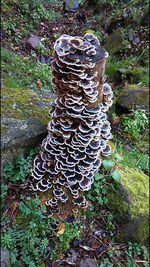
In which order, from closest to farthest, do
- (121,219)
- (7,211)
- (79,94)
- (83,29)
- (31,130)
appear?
(79,94), (7,211), (31,130), (121,219), (83,29)

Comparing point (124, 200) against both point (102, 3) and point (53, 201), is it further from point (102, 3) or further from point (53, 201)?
point (102, 3)

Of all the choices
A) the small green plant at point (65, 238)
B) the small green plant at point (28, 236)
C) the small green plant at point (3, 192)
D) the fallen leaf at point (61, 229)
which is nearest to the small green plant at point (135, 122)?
the small green plant at point (65, 238)

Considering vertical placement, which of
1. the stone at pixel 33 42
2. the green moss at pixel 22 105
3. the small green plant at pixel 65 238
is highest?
the stone at pixel 33 42

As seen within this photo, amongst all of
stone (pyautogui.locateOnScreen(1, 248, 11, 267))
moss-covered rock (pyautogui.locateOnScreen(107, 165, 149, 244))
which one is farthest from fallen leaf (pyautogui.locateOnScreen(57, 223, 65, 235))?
moss-covered rock (pyautogui.locateOnScreen(107, 165, 149, 244))

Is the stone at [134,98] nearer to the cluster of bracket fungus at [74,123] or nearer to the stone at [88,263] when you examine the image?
the cluster of bracket fungus at [74,123]

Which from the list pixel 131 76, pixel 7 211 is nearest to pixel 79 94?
pixel 7 211

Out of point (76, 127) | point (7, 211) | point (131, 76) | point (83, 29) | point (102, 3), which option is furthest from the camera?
point (102, 3)
